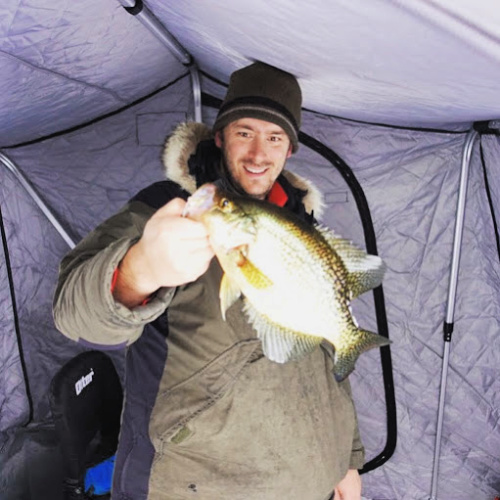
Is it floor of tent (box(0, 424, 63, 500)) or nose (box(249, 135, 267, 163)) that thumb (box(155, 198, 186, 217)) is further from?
floor of tent (box(0, 424, 63, 500))

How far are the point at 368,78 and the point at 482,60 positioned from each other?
0.50 metres

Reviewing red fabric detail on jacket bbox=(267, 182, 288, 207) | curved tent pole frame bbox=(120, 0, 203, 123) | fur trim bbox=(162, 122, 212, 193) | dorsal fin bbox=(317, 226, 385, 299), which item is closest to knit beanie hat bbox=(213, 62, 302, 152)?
fur trim bbox=(162, 122, 212, 193)

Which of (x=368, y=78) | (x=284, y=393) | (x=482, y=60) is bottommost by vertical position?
(x=284, y=393)

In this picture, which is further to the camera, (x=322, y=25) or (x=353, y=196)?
(x=353, y=196)

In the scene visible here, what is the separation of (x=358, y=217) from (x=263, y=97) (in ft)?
4.17

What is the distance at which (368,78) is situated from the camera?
1686 millimetres

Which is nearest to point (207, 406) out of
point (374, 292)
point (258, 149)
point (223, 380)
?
point (223, 380)

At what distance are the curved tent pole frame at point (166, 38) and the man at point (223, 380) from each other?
1.15 feet

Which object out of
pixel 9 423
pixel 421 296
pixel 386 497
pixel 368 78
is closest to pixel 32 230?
pixel 9 423

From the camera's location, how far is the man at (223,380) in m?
1.60

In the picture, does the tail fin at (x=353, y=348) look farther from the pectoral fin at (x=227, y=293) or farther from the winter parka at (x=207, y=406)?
the winter parka at (x=207, y=406)

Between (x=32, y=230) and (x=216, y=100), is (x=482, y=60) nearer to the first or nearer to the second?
(x=216, y=100)

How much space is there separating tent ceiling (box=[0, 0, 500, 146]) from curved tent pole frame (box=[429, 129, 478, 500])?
0.72 feet

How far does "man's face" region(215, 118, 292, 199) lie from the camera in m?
1.83
